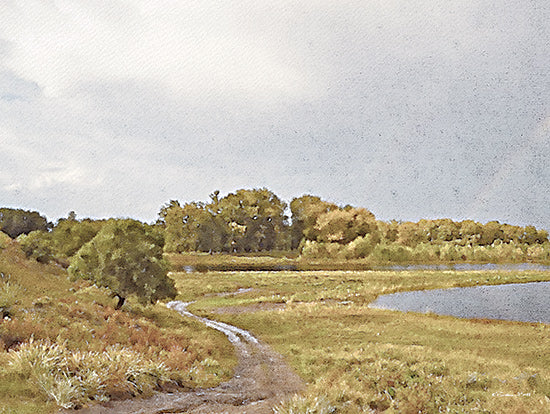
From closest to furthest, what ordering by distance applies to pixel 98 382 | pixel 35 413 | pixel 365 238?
pixel 35 413, pixel 98 382, pixel 365 238

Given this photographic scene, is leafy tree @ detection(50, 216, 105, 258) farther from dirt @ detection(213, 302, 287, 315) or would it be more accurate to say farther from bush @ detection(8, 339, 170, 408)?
bush @ detection(8, 339, 170, 408)

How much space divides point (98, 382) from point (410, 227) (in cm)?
13277

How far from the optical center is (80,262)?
30250 mm

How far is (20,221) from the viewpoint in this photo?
72.7 m

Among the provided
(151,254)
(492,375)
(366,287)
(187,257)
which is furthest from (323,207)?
(492,375)

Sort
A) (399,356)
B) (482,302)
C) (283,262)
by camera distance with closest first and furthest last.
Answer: (399,356)
(482,302)
(283,262)

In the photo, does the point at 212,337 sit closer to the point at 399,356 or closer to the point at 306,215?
the point at 399,356

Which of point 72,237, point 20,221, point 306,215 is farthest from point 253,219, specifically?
point 72,237

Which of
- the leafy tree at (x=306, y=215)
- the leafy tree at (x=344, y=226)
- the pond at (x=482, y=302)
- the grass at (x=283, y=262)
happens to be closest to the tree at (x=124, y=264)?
the pond at (x=482, y=302)

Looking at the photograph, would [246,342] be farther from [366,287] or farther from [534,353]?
[366,287]

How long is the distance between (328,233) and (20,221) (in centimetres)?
8371

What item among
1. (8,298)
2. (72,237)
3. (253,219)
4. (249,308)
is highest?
(253,219)

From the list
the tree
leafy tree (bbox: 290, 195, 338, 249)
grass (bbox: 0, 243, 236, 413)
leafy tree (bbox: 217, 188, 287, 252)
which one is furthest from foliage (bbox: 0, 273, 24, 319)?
leafy tree (bbox: 217, 188, 287, 252)

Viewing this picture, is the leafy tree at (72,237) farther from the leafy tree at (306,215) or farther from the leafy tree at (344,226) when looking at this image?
the leafy tree at (306,215)
